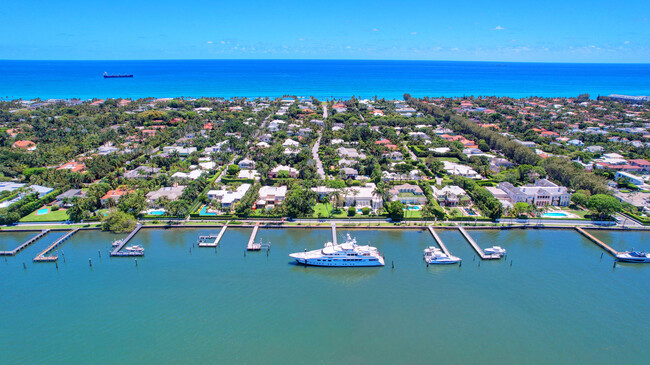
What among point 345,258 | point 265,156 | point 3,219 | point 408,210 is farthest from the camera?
point 265,156

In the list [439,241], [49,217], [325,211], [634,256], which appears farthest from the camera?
[325,211]

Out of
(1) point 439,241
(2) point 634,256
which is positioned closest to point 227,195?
(1) point 439,241

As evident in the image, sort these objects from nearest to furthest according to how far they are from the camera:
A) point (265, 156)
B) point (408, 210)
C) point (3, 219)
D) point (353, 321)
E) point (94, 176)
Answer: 1. point (353, 321)
2. point (3, 219)
3. point (408, 210)
4. point (94, 176)
5. point (265, 156)

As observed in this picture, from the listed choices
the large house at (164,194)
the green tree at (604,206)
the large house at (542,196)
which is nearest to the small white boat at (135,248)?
the large house at (164,194)

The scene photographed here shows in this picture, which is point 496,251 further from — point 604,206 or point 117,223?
point 117,223

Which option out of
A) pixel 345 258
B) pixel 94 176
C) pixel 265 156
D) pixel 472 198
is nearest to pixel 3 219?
pixel 94 176

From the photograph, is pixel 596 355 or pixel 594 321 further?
pixel 594 321

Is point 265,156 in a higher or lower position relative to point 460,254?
higher

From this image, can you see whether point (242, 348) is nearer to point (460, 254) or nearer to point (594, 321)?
point (460, 254)
